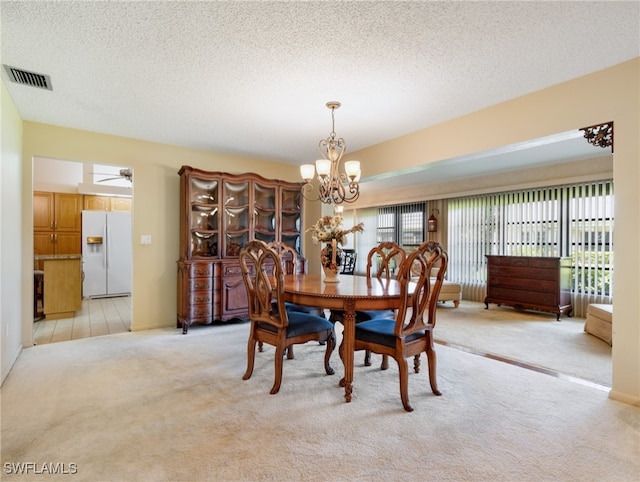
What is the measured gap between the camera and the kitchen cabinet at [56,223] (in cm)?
671

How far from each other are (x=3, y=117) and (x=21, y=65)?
0.52m

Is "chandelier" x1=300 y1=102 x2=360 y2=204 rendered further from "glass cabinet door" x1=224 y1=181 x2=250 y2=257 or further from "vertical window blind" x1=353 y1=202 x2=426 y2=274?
"vertical window blind" x1=353 y1=202 x2=426 y2=274

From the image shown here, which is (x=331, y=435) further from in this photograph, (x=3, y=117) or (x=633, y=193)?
(x=3, y=117)

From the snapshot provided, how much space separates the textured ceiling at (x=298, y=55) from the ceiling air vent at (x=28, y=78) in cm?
8

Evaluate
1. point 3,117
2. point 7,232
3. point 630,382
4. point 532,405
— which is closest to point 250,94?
point 3,117

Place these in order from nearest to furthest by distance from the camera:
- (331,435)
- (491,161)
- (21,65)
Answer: (331,435), (21,65), (491,161)

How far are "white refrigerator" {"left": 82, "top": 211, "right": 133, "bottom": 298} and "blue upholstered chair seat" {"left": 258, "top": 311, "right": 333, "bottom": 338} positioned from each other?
5.64 m

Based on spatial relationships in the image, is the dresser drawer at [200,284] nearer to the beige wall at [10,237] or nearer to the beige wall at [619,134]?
the beige wall at [10,237]

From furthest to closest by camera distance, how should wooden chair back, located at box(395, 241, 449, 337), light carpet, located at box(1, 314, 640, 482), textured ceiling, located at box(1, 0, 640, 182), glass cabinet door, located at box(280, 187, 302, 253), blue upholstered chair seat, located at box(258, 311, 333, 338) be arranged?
glass cabinet door, located at box(280, 187, 302, 253) < blue upholstered chair seat, located at box(258, 311, 333, 338) < wooden chair back, located at box(395, 241, 449, 337) < textured ceiling, located at box(1, 0, 640, 182) < light carpet, located at box(1, 314, 640, 482)

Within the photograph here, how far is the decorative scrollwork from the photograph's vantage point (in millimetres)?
Answer: 2458

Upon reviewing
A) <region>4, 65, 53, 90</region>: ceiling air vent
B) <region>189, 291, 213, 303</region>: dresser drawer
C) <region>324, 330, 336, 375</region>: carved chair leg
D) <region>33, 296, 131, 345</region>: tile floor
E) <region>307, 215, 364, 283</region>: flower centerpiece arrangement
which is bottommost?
<region>33, 296, 131, 345</region>: tile floor

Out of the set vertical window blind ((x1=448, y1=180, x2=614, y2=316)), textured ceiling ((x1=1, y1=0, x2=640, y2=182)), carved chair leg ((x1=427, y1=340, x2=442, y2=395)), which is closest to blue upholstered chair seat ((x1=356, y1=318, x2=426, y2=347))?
carved chair leg ((x1=427, y1=340, x2=442, y2=395))

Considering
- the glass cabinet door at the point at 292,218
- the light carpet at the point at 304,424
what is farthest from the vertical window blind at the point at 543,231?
the glass cabinet door at the point at 292,218

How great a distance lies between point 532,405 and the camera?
2271 mm
